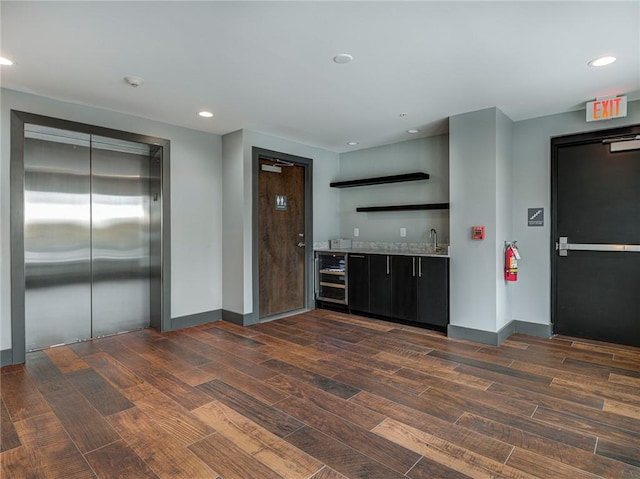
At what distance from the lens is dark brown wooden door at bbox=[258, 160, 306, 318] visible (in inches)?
199

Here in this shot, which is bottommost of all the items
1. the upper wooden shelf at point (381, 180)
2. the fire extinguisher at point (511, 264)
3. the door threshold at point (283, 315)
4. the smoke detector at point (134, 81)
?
the door threshold at point (283, 315)

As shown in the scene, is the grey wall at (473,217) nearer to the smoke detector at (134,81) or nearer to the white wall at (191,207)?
the white wall at (191,207)

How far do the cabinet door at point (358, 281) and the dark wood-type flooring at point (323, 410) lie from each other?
1214 mm

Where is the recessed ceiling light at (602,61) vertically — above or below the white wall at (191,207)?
above

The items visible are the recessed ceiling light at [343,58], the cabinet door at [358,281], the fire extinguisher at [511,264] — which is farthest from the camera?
the cabinet door at [358,281]

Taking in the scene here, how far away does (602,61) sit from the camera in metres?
2.81

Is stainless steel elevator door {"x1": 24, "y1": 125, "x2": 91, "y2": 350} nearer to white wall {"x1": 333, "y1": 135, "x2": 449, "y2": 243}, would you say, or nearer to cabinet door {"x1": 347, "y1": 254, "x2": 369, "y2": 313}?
cabinet door {"x1": 347, "y1": 254, "x2": 369, "y2": 313}

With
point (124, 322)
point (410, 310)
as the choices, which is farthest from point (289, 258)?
point (124, 322)

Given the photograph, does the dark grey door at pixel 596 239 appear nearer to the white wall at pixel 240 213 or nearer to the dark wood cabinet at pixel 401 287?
the dark wood cabinet at pixel 401 287

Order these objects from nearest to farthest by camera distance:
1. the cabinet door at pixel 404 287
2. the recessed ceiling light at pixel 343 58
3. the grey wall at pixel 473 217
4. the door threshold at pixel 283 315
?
the recessed ceiling light at pixel 343 58 < the grey wall at pixel 473 217 < the cabinet door at pixel 404 287 < the door threshold at pixel 283 315

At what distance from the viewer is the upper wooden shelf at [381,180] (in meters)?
5.01

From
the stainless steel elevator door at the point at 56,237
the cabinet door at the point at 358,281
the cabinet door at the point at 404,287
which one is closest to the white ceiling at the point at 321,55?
the stainless steel elevator door at the point at 56,237

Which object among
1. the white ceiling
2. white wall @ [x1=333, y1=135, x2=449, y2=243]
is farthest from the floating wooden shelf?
the white ceiling

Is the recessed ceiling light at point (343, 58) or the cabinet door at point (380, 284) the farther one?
the cabinet door at point (380, 284)
